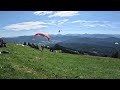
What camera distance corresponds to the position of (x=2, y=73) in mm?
18688
